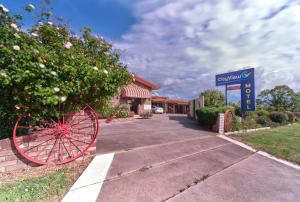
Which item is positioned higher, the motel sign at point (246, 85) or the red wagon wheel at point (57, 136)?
the motel sign at point (246, 85)

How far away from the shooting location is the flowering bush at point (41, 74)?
339 centimetres

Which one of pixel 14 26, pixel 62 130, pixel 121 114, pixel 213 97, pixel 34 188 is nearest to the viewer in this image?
pixel 34 188

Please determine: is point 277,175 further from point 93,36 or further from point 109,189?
point 93,36

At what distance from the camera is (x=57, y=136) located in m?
4.55

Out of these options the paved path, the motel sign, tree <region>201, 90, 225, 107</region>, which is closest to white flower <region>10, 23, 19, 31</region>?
the paved path

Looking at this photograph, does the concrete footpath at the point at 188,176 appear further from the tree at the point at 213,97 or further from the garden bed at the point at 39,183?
the tree at the point at 213,97

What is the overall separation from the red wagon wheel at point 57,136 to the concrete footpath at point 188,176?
81 centimetres

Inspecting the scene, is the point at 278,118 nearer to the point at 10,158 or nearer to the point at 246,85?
the point at 246,85

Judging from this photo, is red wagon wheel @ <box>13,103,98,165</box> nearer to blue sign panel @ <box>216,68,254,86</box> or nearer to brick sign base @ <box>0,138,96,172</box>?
brick sign base @ <box>0,138,96,172</box>

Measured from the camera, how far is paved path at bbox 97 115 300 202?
142 inches

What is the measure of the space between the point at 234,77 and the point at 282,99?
27.4m

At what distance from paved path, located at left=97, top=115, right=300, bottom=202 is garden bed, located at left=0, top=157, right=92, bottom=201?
0.81 metres

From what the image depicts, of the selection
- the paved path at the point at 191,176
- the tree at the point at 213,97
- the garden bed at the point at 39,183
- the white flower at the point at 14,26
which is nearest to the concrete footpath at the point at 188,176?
the paved path at the point at 191,176

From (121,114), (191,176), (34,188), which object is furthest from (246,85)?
(34,188)
